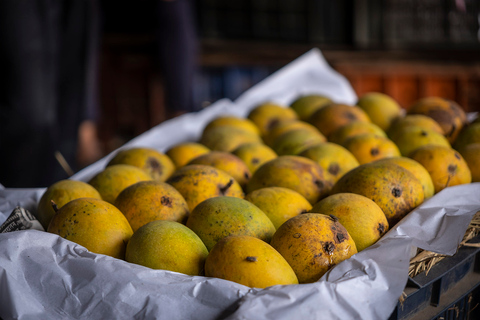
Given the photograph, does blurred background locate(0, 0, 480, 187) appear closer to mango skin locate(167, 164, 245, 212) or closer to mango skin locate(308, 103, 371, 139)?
mango skin locate(308, 103, 371, 139)

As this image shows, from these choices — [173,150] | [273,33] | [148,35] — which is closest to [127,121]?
[148,35]

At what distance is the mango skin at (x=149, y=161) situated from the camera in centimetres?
182

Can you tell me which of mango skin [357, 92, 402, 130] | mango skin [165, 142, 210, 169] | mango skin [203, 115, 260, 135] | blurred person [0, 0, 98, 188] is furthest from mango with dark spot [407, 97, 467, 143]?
blurred person [0, 0, 98, 188]

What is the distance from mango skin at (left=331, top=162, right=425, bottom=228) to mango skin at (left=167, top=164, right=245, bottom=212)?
0.38 meters

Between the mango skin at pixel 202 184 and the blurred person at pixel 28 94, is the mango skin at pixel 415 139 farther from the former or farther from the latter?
the blurred person at pixel 28 94

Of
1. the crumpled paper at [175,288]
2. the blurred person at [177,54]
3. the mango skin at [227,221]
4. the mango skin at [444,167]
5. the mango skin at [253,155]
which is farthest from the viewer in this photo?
the blurred person at [177,54]

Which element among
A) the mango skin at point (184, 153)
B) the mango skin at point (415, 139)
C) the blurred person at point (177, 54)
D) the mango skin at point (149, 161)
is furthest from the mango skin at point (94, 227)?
the blurred person at point (177, 54)

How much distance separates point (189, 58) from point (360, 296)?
145 inches

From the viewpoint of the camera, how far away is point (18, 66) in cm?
250

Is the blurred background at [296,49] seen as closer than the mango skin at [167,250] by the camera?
No

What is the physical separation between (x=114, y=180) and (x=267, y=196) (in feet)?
1.78

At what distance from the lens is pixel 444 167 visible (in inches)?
65.9

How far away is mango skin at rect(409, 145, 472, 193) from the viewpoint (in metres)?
1.67

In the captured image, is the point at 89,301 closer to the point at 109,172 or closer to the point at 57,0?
the point at 109,172
